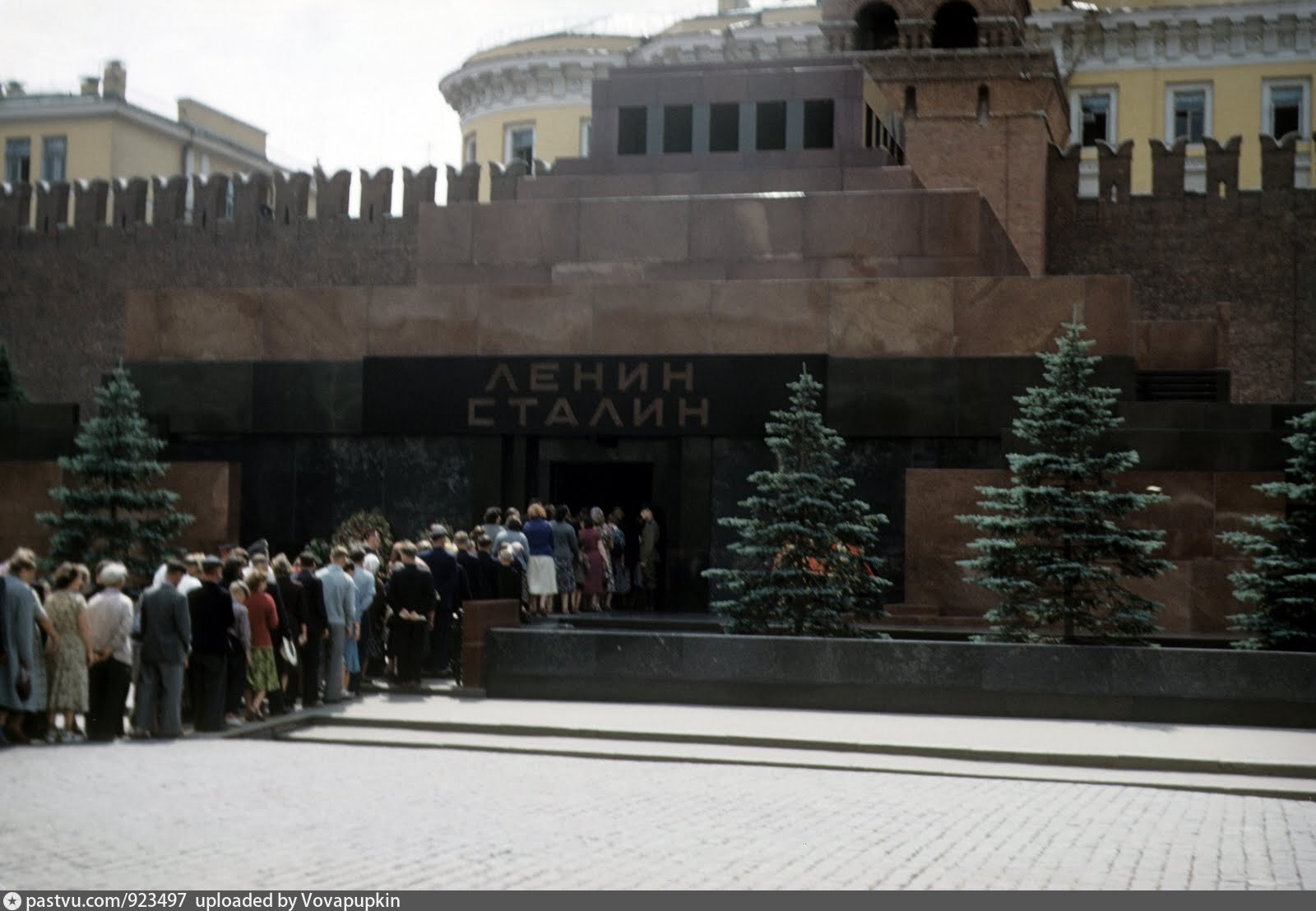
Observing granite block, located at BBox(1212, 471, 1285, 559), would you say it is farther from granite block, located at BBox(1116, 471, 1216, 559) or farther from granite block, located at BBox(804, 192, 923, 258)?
granite block, located at BBox(804, 192, 923, 258)

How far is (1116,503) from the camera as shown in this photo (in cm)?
1627

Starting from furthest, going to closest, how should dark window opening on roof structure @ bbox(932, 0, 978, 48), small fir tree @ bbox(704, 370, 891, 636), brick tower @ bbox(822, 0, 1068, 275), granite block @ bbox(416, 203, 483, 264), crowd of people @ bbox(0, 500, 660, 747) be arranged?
1. dark window opening on roof structure @ bbox(932, 0, 978, 48)
2. brick tower @ bbox(822, 0, 1068, 275)
3. granite block @ bbox(416, 203, 483, 264)
4. small fir tree @ bbox(704, 370, 891, 636)
5. crowd of people @ bbox(0, 500, 660, 747)

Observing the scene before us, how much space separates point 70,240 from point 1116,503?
108 feet

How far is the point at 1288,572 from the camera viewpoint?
52.6ft

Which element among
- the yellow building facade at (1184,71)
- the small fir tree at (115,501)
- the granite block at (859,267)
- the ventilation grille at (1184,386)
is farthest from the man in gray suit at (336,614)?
the yellow building facade at (1184,71)

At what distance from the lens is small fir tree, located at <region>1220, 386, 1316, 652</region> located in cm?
1564

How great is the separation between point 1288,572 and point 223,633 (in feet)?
27.9

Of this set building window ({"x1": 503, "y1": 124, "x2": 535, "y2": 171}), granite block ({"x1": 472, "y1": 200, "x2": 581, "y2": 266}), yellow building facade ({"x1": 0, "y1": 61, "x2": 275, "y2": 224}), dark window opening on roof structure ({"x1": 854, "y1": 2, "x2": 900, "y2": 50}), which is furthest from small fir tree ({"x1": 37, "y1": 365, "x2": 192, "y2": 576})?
building window ({"x1": 503, "y1": 124, "x2": 535, "y2": 171})

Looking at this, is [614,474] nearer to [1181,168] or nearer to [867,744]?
[867,744]

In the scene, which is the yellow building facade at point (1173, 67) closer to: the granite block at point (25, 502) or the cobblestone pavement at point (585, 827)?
the granite block at point (25, 502)

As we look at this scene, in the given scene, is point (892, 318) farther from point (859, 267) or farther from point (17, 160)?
point (17, 160)

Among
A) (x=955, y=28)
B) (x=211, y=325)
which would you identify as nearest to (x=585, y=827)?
(x=211, y=325)

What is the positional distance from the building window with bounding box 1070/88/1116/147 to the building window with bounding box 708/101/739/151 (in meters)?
22.7

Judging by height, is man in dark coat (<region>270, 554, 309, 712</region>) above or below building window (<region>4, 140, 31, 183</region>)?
below
